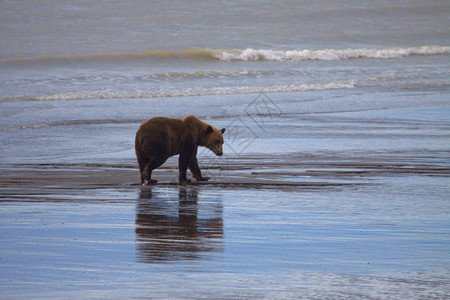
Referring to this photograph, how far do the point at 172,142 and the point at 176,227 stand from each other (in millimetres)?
2676

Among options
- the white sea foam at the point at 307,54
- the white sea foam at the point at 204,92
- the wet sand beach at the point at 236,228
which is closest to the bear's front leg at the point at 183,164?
the wet sand beach at the point at 236,228

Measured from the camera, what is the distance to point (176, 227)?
20.9 feet

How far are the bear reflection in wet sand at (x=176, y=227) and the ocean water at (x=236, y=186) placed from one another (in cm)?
2

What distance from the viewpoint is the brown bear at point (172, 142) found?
865 cm

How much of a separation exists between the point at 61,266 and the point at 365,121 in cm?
994

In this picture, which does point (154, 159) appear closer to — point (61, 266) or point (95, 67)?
point (61, 266)

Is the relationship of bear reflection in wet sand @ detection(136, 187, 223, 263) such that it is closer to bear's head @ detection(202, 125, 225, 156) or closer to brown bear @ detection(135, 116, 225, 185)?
brown bear @ detection(135, 116, 225, 185)

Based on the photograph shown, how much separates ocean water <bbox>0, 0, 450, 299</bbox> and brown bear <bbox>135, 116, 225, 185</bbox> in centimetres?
32

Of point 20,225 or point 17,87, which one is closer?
point 20,225

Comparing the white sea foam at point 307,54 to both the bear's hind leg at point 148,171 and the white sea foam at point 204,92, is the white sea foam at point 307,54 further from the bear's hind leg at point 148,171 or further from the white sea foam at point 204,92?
the bear's hind leg at point 148,171

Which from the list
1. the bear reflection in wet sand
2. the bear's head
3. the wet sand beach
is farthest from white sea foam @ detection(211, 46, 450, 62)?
the bear reflection in wet sand

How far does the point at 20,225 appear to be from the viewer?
6.37 m

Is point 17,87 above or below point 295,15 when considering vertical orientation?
below

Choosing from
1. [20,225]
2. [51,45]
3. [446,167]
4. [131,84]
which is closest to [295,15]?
[51,45]
